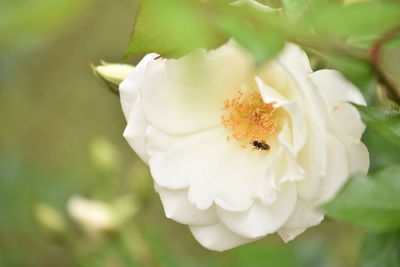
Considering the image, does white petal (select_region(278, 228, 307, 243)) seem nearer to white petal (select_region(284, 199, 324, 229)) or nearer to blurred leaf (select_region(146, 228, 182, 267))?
white petal (select_region(284, 199, 324, 229))

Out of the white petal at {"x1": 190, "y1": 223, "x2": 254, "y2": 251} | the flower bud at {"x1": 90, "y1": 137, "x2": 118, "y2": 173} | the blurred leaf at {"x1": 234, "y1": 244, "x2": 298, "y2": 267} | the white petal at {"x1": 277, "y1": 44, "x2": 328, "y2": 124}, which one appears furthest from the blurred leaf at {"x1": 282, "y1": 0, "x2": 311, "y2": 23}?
the flower bud at {"x1": 90, "y1": 137, "x2": 118, "y2": 173}

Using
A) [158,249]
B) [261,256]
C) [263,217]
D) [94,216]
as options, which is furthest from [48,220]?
[263,217]

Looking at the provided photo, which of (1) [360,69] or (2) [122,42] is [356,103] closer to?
(1) [360,69]

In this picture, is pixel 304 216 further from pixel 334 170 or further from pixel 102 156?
pixel 102 156

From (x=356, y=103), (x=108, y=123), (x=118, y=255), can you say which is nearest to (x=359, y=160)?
(x=356, y=103)

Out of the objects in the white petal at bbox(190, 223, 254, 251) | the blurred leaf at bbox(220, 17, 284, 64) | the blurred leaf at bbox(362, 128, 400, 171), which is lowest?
the blurred leaf at bbox(362, 128, 400, 171)

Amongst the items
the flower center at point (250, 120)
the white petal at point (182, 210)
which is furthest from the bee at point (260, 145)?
the white petal at point (182, 210)
